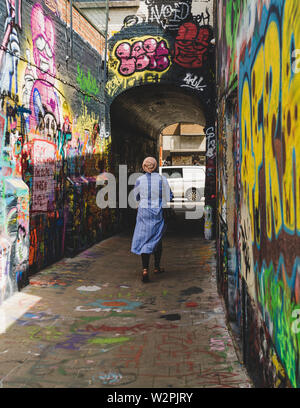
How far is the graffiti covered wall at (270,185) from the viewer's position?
1.90 metres

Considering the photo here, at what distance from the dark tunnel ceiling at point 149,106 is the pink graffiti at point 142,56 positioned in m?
0.52

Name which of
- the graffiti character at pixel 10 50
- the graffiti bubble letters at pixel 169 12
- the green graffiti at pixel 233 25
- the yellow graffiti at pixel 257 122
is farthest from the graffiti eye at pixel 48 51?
the yellow graffiti at pixel 257 122

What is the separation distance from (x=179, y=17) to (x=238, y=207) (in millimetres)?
8291

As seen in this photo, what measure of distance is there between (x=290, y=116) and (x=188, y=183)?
62.0 ft

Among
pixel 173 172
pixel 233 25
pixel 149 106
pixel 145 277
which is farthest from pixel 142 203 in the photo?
pixel 173 172

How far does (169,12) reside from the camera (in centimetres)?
1091

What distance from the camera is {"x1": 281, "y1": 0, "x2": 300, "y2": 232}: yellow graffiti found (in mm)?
1798

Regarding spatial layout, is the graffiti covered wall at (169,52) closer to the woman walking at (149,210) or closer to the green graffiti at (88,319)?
the woman walking at (149,210)

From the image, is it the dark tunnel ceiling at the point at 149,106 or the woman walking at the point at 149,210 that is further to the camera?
the dark tunnel ceiling at the point at 149,106

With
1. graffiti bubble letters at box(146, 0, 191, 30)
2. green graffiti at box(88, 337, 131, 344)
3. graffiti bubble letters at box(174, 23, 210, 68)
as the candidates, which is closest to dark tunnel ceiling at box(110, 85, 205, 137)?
graffiti bubble letters at box(174, 23, 210, 68)

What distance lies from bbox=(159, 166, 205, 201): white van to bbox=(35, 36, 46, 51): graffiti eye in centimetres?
1356

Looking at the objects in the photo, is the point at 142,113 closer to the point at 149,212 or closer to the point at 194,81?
the point at 194,81

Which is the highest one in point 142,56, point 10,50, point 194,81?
point 142,56

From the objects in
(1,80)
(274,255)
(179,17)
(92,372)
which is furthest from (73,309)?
(179,17)
